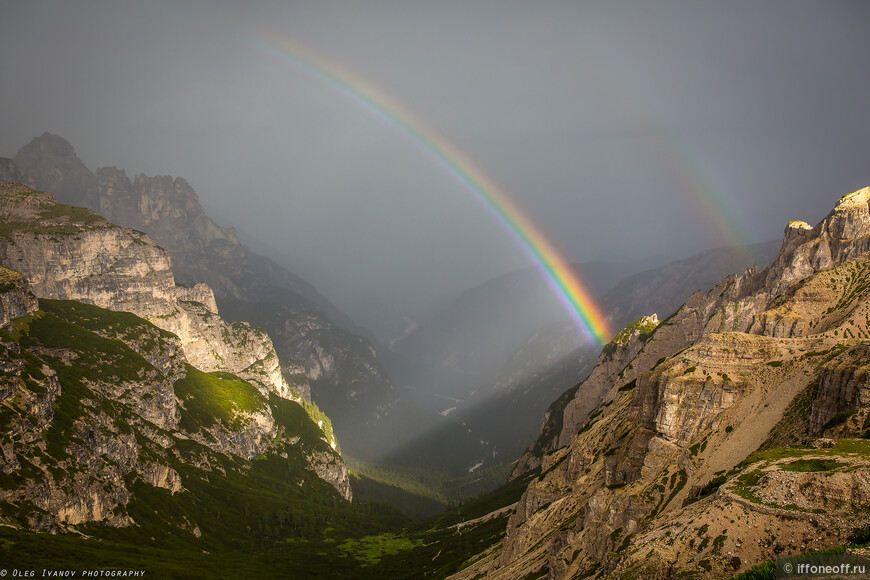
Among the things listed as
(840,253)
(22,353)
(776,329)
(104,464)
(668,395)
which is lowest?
(668,395)

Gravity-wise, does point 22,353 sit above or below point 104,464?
above

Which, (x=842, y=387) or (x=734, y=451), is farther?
(x=734, y=451)

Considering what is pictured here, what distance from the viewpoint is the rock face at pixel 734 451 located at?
167 feet

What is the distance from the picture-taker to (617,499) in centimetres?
8056

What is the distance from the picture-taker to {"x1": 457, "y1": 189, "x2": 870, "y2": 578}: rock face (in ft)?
167

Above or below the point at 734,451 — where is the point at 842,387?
above

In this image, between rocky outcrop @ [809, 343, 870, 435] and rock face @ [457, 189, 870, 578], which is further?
rocky outcrop @ [809, 343, 870, 435]

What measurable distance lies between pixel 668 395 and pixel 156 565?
500ft

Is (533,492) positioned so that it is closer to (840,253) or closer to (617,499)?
(617,499)

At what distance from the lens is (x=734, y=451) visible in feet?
241

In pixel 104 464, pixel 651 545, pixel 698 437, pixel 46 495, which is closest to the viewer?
pixel 651 545

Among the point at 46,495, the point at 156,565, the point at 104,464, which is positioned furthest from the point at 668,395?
the point at 104,464

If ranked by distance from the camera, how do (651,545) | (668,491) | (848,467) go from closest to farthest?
(848,467)
(651,545)
(668,491)

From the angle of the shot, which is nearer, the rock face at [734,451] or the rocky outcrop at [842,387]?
the rock face at [734,451]
